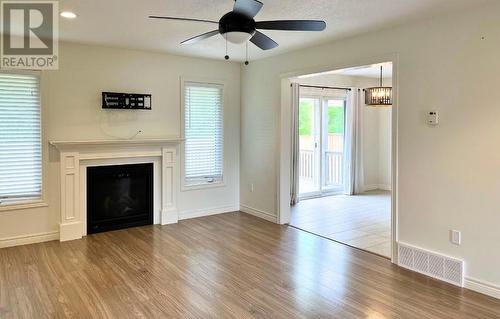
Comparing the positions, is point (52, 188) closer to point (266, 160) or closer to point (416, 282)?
point (266, 160)

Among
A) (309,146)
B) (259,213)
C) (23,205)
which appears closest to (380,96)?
(309,146)

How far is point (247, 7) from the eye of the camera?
2619 millimetres

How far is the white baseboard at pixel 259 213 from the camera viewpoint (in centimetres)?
584

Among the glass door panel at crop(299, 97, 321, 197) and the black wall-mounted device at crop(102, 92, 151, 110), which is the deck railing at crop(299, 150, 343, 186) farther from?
the black wall-mounted device at crop(102, 92, 151, 110)

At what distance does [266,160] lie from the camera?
19.6 feet

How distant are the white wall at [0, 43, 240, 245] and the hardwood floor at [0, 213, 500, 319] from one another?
1.49ft

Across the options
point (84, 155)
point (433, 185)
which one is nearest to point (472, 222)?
point (433, 185)

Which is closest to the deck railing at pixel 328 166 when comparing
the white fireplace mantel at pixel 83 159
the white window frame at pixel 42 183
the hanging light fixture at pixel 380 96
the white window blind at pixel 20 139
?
the hanging light fixture at pixel 380 96

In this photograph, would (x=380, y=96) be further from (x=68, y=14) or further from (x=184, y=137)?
(x=68, y=14)

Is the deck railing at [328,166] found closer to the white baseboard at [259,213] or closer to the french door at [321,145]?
the french door at [321,145]

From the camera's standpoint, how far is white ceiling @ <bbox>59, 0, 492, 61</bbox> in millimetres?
3295

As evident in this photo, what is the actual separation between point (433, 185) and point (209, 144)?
3.56 metres

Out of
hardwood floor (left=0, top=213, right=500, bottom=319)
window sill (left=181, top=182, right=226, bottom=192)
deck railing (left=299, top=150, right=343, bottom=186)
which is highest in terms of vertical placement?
deck railing (left=299, top=150, right=343, bottom=186)

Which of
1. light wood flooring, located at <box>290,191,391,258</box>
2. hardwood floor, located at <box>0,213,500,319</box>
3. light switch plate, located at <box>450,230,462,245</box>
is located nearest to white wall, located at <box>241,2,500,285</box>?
light switch plate, located at <box>450,230,462,245</box>
